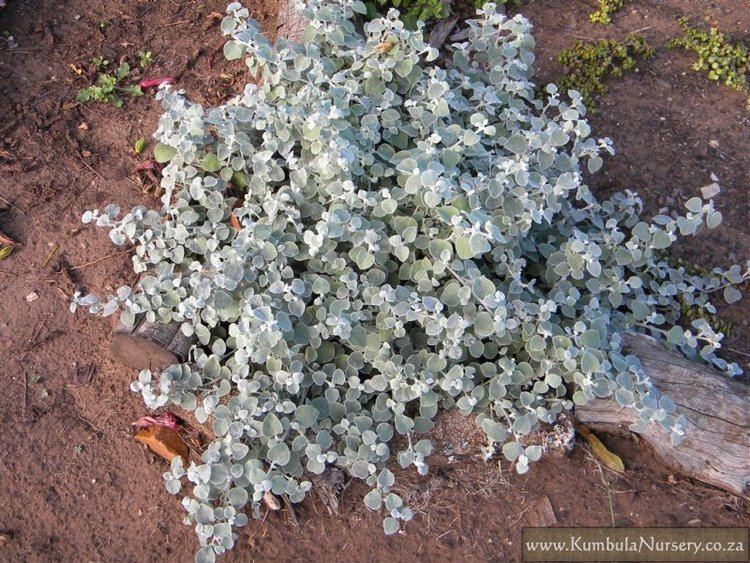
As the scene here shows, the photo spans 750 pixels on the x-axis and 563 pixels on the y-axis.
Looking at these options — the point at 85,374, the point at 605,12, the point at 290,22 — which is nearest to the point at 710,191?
the point at 605,12

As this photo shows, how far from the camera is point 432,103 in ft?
9.90

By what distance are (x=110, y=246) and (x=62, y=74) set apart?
1280mm

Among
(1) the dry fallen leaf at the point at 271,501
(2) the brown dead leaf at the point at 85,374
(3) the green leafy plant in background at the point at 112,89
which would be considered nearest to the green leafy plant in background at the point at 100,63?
(3) the green leafy plant in background at the point at 112,89

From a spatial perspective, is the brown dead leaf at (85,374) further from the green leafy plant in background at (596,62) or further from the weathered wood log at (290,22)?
the green leafy plant in background at (596,62)

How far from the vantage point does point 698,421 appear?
2787mm

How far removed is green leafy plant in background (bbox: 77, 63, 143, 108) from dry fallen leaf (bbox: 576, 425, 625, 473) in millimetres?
3050

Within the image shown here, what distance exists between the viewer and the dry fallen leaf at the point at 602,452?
9.36 feet

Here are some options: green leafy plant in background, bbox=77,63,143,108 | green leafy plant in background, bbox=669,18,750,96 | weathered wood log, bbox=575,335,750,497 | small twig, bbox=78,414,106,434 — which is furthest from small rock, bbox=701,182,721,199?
small twig, bbox=78,414,106,434

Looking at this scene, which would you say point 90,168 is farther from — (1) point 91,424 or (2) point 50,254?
(1) point 91,424

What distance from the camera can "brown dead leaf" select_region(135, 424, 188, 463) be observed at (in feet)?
9.32

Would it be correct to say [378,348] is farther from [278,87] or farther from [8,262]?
[8,262]

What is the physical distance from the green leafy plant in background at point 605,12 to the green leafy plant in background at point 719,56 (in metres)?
0.43

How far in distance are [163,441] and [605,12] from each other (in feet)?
12.1

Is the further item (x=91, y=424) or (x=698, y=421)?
(x=91, y=424)
